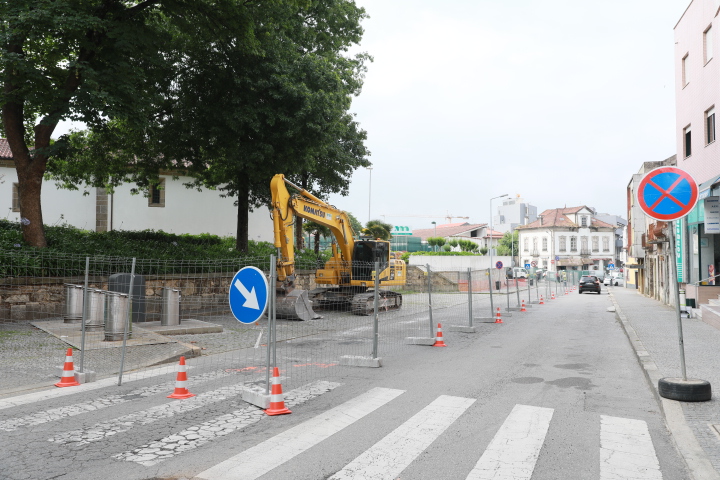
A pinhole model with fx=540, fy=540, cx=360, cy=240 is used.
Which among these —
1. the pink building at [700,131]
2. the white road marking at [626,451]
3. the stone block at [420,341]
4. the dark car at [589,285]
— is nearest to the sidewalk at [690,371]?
the white road marking at [626,451]

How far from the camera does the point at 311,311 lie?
1662 centimetres

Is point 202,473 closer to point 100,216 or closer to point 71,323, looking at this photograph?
point 71,323

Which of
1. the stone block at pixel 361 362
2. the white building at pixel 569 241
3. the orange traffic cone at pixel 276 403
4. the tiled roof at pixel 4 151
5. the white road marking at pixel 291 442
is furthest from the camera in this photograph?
the white building at pixel 569 241

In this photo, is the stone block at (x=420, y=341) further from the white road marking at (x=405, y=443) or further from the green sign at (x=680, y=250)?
the green sign at (x=680, y=250)

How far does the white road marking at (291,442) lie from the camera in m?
4.46

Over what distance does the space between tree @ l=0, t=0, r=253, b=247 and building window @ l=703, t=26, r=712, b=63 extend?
16.1 metres

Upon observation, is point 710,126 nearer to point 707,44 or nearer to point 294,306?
point 707,44

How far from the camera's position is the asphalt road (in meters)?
4.57

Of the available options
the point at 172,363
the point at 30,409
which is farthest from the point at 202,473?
the point at 172,363

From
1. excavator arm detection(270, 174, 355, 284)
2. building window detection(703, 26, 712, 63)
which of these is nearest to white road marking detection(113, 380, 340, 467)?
excavator arm detection(270, 174, 355, 284)

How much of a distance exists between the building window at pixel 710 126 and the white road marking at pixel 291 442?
17.8 meters

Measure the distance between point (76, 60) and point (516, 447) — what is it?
15.4 m

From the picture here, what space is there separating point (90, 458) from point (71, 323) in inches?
386

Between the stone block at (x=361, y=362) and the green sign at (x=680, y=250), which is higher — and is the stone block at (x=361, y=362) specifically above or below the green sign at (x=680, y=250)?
below
